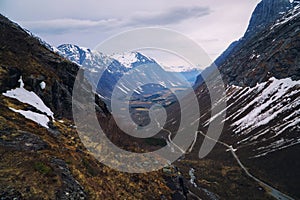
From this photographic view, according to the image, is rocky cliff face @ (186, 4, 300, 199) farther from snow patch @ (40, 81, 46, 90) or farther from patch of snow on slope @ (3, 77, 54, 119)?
snow patch @ (40, 81, 46, 90)

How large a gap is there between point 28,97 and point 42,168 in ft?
56.6

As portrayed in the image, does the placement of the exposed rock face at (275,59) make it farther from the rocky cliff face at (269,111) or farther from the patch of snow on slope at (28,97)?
the patch of snow on slope at (28,97)

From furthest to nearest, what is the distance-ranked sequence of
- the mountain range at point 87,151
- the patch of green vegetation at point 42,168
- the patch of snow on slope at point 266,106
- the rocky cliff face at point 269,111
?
the patch of snow on slope at point 266,106
the rocky cliff face at point 269,111
the mountain range at point 87,151
the patch of green vegetation at point 42,168

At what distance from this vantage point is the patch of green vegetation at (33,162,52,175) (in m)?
19.3

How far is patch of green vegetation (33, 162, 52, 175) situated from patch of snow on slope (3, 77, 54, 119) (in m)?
14.7

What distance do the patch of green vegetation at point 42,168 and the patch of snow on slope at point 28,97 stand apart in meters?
14.7

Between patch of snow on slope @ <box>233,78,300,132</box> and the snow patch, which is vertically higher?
the snow patch

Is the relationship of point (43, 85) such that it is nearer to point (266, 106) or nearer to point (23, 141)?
point (23, 141)

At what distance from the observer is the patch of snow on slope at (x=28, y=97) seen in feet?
108

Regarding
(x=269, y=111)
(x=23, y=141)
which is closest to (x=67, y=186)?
(x=23, y=141)

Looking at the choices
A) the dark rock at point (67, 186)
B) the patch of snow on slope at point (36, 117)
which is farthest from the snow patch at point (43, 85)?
the dark rock at point (67, 186)

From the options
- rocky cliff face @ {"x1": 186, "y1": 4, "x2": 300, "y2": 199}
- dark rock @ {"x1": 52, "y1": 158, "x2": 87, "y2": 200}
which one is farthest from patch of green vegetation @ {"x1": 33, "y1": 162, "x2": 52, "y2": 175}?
rocky cliff face @ {"x1": 186, "y1": 4, "x2": 300, "y2": 199}

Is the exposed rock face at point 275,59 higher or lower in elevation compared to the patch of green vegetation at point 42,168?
higher

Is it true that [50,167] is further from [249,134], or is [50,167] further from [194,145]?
A: [194,145]
